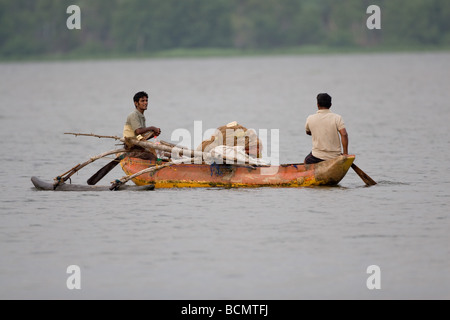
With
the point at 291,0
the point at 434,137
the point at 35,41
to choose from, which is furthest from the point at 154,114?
the point at 291,0

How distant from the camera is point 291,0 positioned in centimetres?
13525

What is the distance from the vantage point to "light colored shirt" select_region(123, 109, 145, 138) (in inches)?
642

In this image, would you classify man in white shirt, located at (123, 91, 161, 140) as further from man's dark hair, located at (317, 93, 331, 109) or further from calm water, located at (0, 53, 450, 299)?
man's dark hair, located at (317, 93, 331, 109)

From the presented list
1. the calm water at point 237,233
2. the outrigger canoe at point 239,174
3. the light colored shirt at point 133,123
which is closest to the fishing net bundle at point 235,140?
the outrigger canoe at point 239,174

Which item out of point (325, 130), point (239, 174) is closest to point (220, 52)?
point (239, 174)

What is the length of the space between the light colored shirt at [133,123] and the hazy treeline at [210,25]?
107 meters

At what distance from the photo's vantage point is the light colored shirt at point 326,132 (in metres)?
15.6

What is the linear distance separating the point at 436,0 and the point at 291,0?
2101 centimetres

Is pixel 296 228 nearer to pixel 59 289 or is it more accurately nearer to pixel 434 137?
pixel 59 289

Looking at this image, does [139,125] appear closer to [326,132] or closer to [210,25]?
[326,132]

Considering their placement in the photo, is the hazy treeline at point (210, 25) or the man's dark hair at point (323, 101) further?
the hazy treeline at point (210, 25)

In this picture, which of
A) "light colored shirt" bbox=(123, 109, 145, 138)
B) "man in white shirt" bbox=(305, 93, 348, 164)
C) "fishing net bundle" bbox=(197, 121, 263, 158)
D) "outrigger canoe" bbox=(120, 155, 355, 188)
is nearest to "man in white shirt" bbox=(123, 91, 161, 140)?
"light colored shirt" bbox=(123, 109, 145, 138)

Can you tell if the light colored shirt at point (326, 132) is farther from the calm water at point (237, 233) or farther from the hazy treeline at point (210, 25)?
the hazy treeline at point (210, 25)

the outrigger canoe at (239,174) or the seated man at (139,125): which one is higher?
the seated man at (139,125)
